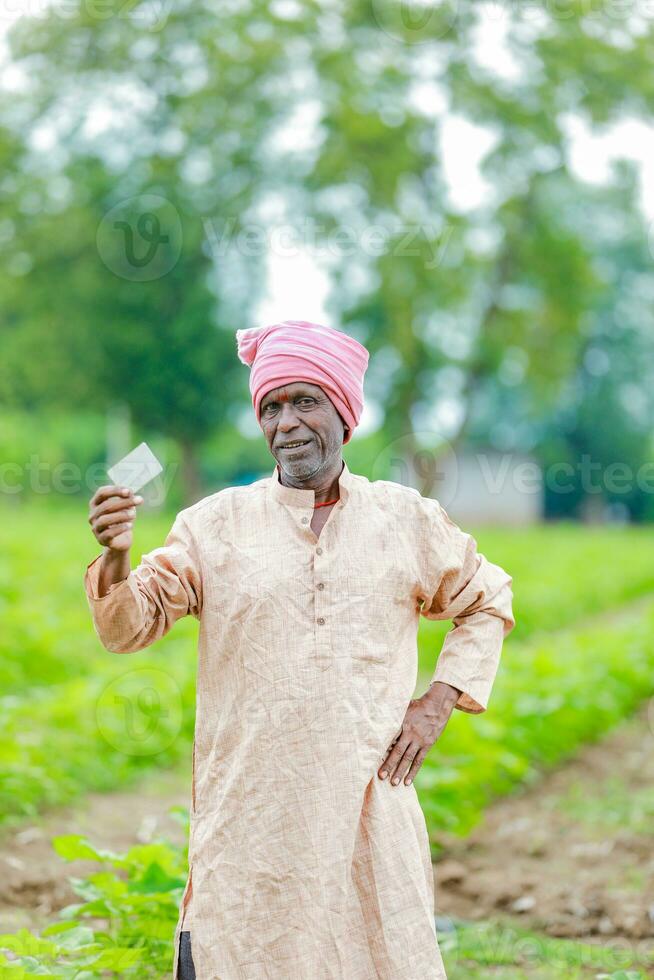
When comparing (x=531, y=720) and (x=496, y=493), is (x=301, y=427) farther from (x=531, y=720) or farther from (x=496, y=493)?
(x=496, y=493)

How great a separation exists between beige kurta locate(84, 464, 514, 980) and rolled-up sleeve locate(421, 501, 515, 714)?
33 mm

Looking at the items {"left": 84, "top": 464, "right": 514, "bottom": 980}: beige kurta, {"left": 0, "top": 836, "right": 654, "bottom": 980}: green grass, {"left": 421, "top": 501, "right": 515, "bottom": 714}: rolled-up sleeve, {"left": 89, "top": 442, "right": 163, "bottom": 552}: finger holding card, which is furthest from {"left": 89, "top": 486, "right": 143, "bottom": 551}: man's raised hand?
{"left": 0, "top": 836, "right": 654, "bottom": 980}: green grass

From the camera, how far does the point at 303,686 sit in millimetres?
2471

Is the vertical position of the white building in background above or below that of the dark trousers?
above

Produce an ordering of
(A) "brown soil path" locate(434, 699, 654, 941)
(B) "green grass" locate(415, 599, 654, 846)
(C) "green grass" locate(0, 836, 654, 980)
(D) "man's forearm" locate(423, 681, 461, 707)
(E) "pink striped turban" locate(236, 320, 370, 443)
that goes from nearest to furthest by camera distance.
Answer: (E) "pink striped turban" locate(236, 320, 370, 443) → (D) "man's forearm" locate(423, 681, 461, 707) → (C) "green grass" locate(0, 836, 654, 980) → (A) "brown soil path" locate(434, 699, 654, 941) → (B) "green grass" locate(415, 599, 654, 846)

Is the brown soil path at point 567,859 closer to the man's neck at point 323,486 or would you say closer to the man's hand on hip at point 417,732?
the man's hand on hip at point 417,732

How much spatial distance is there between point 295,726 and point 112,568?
1.76 ft

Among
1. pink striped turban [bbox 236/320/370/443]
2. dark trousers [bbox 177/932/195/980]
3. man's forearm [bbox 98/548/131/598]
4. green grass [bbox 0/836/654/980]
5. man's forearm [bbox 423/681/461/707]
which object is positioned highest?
pink striped turban [bbox 236/320/370/443]

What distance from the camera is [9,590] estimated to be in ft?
32.2

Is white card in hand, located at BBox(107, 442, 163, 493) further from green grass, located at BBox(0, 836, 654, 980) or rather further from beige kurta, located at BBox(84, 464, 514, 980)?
green grass, located at BBox(0, 836, 654, 980)

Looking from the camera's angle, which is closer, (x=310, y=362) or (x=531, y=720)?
(x=310, y=362)

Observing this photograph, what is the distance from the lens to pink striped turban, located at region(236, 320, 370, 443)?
2.53 meters

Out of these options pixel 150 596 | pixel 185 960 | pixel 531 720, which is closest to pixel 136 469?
pixel 150 596

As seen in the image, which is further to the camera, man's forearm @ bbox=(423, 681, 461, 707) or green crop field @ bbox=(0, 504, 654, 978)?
green crop field @ bbox=(0, 504, 654, 978)
